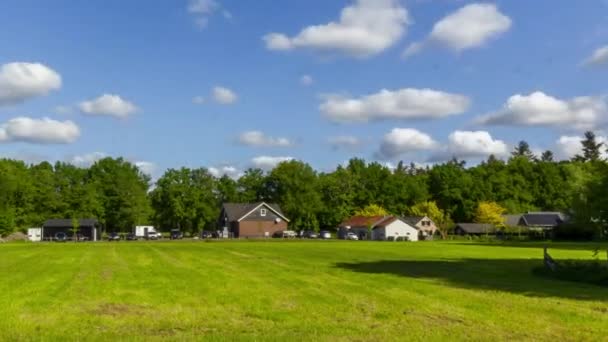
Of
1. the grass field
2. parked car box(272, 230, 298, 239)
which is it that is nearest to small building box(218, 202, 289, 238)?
parked car box(272, 230, 298, 239)

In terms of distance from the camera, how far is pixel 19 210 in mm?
128500

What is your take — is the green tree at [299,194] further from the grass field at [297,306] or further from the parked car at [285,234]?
the grass field at [297,306]

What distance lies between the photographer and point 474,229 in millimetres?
145125

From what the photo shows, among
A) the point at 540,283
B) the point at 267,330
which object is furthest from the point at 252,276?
the point at 267,330

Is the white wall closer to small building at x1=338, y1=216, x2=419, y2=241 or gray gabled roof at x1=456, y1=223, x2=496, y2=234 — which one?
small building at x1=338, y1=216, x2=419, y2=241

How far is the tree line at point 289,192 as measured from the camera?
137250 millimetres

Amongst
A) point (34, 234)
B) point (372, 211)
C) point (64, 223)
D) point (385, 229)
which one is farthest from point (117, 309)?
point (372, 211)

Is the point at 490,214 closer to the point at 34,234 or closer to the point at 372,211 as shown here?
the point at 372,211

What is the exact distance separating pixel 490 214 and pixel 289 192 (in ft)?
151

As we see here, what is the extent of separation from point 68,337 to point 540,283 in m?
20.6

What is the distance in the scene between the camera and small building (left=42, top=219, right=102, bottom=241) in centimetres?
12250

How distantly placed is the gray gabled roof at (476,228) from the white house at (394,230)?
2044cm

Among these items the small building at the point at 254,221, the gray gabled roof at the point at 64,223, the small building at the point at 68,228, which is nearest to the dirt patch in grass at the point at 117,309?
the small building at the point at 68,228

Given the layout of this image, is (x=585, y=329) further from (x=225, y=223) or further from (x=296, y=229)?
(x=296, y=229)
